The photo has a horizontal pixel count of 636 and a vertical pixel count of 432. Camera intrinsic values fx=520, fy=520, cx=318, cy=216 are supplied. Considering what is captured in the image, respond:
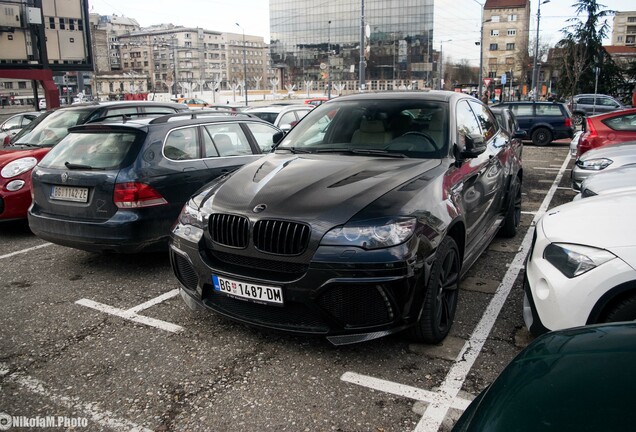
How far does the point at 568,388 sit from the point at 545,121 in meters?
19.1

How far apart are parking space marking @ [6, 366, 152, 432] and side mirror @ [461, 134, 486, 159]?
9.71 feet

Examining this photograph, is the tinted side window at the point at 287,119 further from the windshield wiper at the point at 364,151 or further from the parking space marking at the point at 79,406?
the parking space marking at the point at 79,406

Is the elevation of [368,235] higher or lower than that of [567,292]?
higher

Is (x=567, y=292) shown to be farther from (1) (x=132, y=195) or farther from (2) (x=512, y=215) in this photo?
(1) (x=132, y=195)

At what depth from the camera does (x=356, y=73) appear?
118312mm

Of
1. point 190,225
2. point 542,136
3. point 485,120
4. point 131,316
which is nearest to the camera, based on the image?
point 190,225

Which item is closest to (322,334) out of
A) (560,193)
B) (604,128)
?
(560,193)

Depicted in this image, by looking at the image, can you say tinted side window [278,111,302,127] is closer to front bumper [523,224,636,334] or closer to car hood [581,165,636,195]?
car hood [581,165,636,195]

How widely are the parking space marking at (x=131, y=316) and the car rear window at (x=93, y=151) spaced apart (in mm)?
1278

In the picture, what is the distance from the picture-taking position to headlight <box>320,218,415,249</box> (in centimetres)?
302

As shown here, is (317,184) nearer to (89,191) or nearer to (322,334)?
(322,334)

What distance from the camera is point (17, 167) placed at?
666 cm

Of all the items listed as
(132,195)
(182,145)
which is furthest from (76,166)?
(182,145)

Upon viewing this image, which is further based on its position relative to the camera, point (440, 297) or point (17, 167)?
point (17, 167)
